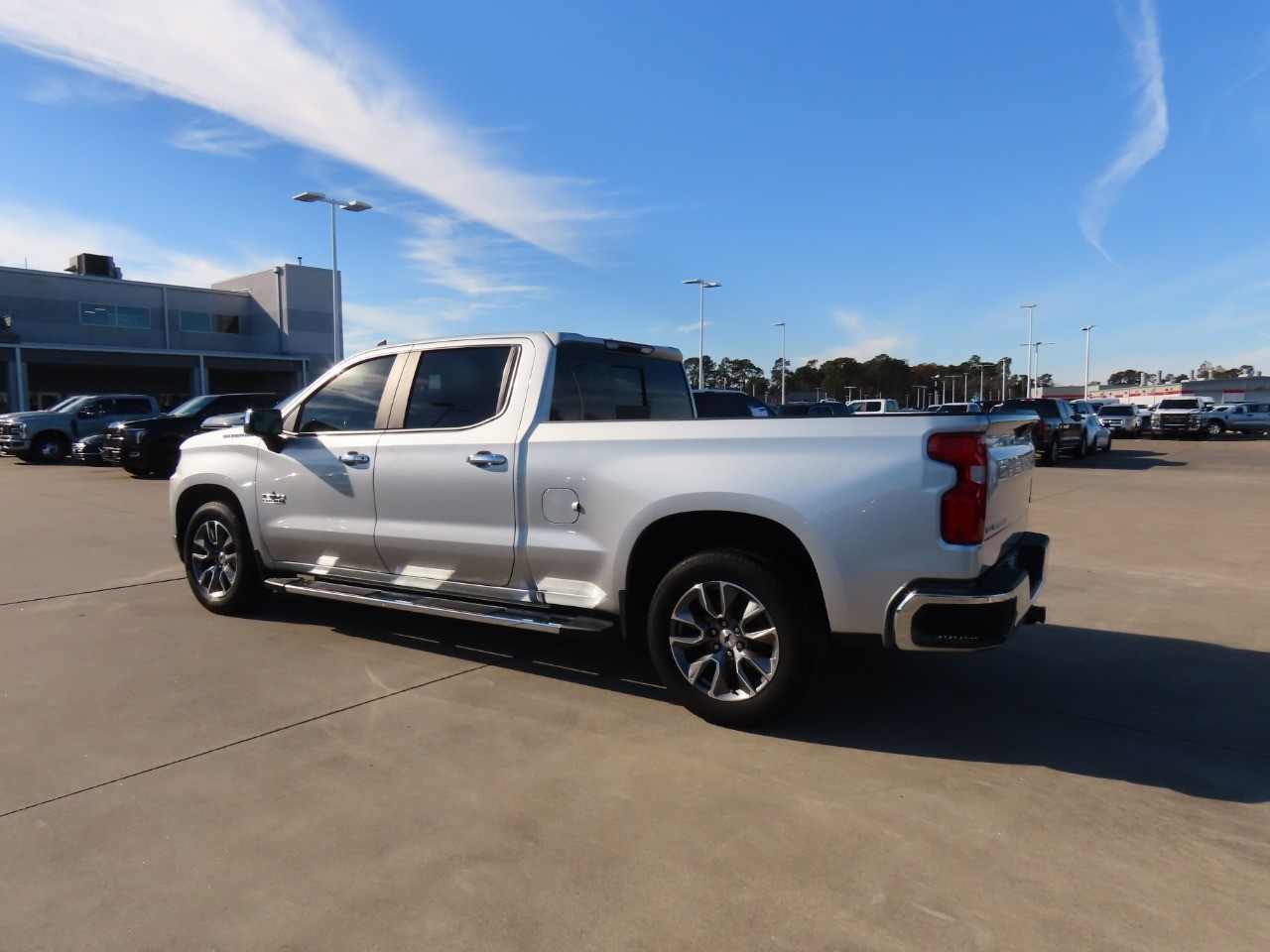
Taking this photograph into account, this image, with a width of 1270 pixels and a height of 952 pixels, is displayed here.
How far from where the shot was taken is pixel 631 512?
4.01m

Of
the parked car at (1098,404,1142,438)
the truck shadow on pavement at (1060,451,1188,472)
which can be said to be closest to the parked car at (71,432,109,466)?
the truck shadow on pavement at (1060,451,1188,472)

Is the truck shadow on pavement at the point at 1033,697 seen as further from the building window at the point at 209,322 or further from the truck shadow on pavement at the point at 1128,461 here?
the building window at the point at 209,322

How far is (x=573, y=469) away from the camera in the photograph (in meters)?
4.22

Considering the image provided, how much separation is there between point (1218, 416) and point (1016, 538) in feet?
136

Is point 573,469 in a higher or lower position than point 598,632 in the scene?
higher

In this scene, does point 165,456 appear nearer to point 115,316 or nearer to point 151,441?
point 151,441

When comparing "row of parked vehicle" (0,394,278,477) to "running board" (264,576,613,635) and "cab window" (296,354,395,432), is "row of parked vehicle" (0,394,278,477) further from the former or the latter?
"running board" (264,576,613,635)

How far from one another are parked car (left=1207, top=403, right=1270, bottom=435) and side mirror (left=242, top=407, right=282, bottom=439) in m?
42.9

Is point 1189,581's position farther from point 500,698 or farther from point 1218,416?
point 1218,416

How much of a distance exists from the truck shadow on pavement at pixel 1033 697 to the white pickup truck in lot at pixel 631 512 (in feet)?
1.42

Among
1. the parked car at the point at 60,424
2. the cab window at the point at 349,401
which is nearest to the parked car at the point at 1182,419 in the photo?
the parked car at the point at 60,424

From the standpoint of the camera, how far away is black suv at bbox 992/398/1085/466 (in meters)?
20.5

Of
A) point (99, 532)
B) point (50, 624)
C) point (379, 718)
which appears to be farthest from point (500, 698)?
point (99, 532)

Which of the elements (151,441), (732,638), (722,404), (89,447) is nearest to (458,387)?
(732,638)
